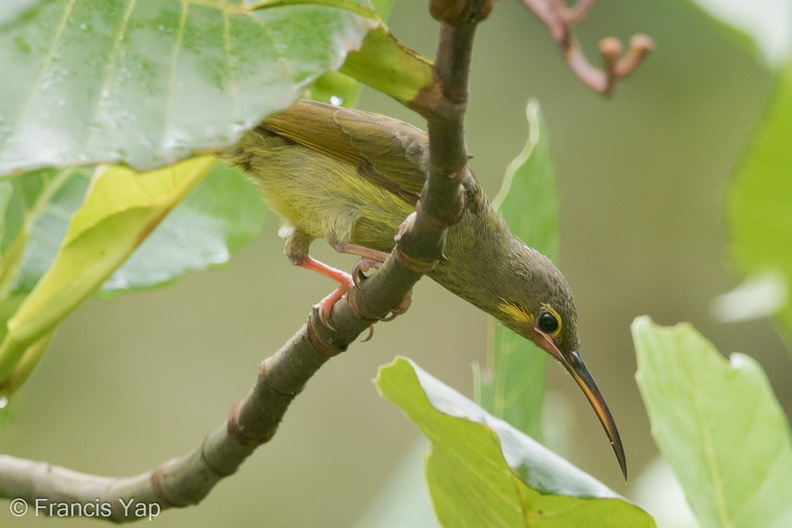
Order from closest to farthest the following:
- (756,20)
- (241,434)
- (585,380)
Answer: (756,20)
(241,434)
(585,380)

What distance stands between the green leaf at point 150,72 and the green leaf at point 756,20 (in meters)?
0.64

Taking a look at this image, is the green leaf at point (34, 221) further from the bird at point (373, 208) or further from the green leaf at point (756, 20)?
the green leaf at point (756, 20)

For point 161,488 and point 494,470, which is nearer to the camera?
point 494,470

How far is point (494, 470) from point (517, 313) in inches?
46.2

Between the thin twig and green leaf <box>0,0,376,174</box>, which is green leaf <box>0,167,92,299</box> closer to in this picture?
green leaf <box>0,0,376,174</box>

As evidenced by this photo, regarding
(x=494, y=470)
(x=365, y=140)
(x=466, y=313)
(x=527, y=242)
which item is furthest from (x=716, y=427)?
(x=466, y=313)

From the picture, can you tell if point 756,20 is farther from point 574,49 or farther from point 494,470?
point 574,49

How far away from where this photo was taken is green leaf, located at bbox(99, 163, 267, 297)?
225cm

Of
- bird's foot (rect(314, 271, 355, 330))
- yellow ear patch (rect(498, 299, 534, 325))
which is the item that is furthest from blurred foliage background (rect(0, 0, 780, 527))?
bird's foot (rect(314, 271, 355, 330))

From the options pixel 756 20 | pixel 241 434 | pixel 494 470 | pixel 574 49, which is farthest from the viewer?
pixel 574 49

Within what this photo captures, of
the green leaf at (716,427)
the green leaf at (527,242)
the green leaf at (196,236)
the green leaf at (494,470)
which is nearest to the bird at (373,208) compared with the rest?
the green leaf at (196,236)

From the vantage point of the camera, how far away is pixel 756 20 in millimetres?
1367

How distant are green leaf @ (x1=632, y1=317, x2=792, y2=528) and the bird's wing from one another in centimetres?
97

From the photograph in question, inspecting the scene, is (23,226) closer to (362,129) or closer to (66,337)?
(362,129)
